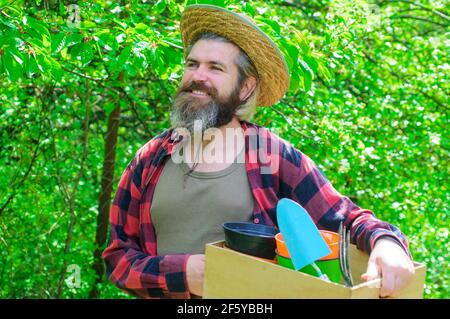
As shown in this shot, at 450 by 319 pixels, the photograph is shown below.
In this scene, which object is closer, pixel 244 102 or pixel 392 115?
pixel 244 102

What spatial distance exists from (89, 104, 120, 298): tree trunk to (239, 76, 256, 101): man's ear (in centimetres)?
245

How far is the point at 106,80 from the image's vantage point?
12.0ft

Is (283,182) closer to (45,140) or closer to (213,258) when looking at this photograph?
(213,258)

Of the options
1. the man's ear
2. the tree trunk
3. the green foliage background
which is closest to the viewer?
the man's ear

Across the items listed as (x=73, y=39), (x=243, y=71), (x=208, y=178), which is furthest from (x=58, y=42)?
(x=208, y=178)

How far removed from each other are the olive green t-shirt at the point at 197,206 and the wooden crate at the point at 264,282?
316 millimetres

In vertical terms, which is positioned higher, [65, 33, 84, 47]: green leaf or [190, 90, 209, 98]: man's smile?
[65, 33, 84, 47]: green leaf

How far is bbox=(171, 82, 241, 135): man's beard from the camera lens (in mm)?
2252

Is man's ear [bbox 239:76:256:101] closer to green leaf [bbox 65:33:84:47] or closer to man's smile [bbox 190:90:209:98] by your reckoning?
man's smile [bbox 190:90:209:98]

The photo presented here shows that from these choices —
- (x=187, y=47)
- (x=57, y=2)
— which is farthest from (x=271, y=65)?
(x=57, y=2)

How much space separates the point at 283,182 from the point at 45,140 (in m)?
2.50

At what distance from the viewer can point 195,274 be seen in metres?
1.89

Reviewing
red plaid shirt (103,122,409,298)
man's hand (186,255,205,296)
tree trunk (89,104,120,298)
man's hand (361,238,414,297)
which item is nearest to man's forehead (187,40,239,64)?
red plaid shirt (103,122,409,298)

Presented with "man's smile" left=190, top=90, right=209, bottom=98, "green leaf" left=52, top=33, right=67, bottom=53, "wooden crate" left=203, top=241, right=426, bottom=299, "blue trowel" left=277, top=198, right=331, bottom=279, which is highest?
"green leaf" left=52, top=33, right=67, bottom=53
